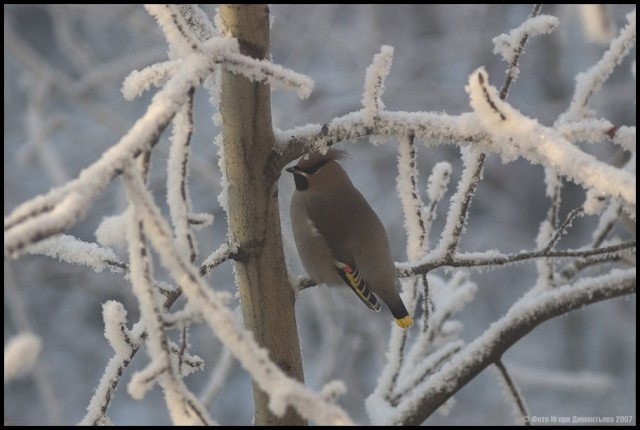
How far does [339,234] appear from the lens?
8.11 ft

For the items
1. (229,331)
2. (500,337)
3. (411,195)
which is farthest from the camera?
(500,337)

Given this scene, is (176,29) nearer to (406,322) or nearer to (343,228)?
(406,322)

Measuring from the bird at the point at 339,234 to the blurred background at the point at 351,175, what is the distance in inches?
39.4

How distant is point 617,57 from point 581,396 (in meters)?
4.76

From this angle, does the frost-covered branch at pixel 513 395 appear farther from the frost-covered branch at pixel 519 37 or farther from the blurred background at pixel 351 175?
the blurred background at pixel 351 175

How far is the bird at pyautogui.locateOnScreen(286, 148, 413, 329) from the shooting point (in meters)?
2.39

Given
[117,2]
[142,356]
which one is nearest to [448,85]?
[117,2]

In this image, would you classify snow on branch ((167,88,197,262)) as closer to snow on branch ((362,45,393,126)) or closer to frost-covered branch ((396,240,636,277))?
snow on branch ((362,45,393,126))

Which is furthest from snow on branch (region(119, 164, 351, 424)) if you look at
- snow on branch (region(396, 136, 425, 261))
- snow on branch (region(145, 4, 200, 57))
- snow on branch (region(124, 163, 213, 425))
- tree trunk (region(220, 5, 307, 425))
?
snow on branch (region(396, 136, 425, 261))

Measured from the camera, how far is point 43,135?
329 cm

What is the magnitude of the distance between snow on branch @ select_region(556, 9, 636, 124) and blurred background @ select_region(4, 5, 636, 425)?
2056 mm

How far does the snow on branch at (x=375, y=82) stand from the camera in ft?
3.84

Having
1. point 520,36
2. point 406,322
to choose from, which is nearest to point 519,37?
point 520,36

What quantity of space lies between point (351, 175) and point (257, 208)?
4407mm
